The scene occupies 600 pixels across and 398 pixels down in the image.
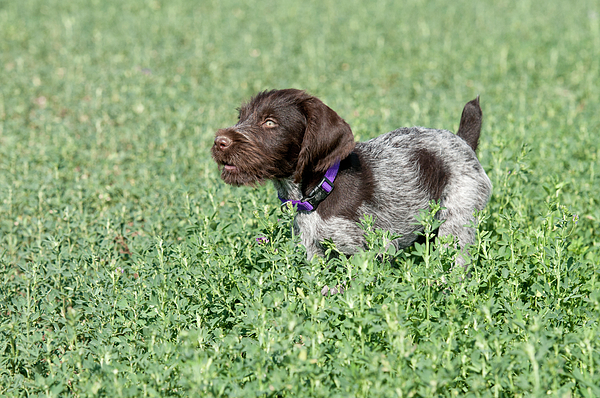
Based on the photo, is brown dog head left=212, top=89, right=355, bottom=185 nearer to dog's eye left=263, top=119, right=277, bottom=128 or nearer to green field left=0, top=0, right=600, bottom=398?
dog's eye left=263, top=119, right=277, bottom=128

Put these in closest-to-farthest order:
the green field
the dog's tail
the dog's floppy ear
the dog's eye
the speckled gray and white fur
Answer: the green field
the dog's floppy ear
the dog's eye
the speckled gray and white fur
the dog's tail

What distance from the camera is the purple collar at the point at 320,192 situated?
14.6 ft

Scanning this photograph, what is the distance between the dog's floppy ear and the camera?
14.4 ft

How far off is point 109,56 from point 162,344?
1040cm

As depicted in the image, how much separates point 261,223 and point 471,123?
2.44 metres

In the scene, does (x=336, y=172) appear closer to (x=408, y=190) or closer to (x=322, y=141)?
(x=322, y=141)

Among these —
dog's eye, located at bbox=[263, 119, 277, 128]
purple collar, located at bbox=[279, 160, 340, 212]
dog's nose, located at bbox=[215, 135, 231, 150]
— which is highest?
dog's eye, located at bbox=[263, 119, 277, 128]

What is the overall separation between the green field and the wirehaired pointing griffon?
0.31m

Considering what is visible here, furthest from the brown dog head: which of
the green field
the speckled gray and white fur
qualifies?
the green field

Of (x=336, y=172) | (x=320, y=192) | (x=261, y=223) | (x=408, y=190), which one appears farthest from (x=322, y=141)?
(x=408, y=190)

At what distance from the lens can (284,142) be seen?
4.54m

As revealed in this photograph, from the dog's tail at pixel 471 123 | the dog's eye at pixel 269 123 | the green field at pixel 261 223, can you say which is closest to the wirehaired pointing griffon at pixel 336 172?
the dog's eye at pixel 269 123

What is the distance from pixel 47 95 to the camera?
34.9 feet

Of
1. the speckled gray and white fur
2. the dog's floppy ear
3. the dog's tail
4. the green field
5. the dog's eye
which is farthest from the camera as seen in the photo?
the dog's tail
